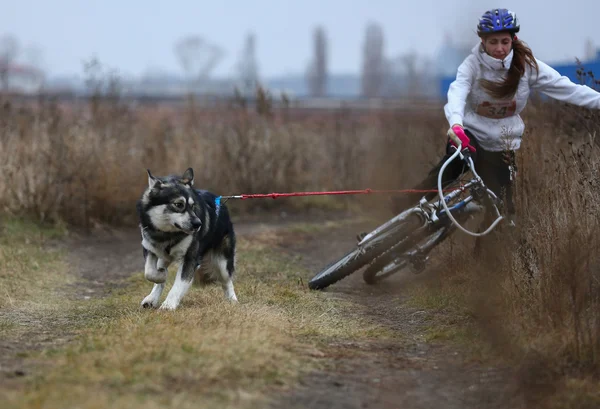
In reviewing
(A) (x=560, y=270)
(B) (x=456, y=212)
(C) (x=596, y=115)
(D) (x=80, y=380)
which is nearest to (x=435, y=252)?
(B) (x=456, y=212)

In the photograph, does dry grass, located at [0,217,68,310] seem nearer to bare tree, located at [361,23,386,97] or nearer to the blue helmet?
the blue helmet

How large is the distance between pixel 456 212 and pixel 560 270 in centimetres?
228

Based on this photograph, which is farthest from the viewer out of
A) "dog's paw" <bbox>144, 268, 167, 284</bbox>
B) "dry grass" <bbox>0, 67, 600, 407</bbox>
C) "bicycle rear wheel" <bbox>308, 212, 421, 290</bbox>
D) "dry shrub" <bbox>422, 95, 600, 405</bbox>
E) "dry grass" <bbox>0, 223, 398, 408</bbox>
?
"bicycle rear wheel" <bbox>308, 212, 421, 290</bbox>

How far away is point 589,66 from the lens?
38.9ft

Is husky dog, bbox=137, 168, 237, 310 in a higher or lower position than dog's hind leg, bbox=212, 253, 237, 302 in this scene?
higher

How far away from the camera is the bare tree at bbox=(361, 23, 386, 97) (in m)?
81.7

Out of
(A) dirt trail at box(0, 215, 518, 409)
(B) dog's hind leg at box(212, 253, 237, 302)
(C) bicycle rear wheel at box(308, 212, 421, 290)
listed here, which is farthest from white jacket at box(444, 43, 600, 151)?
(B) dog's hind leg at box(212, 253, 237, 302)

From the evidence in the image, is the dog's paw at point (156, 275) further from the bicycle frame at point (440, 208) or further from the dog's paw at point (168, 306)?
the bicycle frame at point (440, 208)

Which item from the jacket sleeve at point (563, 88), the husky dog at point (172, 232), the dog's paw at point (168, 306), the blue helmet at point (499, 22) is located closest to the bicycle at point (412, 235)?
the jacket sleeve at point (563, 88)

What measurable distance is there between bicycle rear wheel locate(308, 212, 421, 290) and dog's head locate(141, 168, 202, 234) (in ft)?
5.87

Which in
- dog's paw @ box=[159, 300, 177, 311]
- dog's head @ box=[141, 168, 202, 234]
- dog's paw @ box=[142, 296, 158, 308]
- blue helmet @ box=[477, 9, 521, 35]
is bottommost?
dog's paw @ box=[142, 296, 158, 308]

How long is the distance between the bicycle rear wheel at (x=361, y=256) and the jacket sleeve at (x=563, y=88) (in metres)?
1.71

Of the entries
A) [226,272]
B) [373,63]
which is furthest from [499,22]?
[373,63]

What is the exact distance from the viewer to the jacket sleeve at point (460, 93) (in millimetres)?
7574
